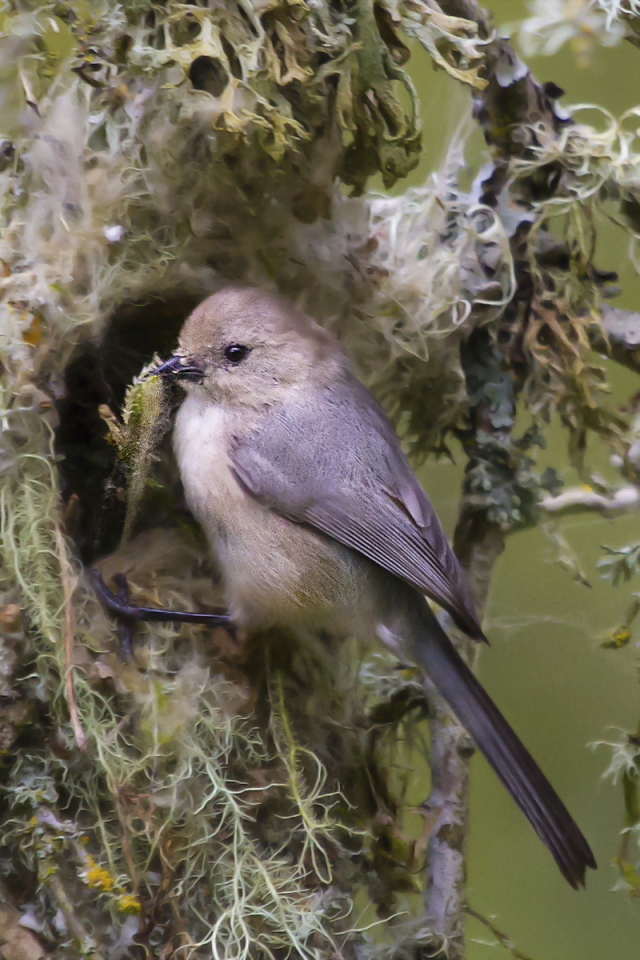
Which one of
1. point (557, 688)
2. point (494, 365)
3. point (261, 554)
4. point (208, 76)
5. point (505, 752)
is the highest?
A: point (208, 76)

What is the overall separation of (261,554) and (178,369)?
31cm

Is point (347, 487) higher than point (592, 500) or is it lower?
higher

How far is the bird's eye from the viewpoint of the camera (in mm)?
1463

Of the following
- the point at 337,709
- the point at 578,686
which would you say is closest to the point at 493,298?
the point at 337,709

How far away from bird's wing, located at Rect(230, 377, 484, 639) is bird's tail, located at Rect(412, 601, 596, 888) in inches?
2.7

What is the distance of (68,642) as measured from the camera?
4.23ft

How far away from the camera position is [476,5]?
163 centimetres

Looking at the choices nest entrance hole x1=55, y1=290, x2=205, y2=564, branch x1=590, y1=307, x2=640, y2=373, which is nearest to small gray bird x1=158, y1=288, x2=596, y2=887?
nest entrance hole x1=55, y1=290, x2=205, y2=564

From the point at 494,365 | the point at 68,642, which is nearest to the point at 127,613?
the point at 68,642

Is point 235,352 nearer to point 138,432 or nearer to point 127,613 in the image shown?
point 138,432

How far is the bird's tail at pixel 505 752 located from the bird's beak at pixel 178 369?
1.70 ft

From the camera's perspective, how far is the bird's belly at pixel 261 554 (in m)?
1.42

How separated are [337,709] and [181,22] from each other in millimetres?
1088

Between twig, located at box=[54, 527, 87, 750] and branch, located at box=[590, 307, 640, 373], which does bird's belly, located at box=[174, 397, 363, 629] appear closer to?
twig, located at box=[54, 527, 87, 750]
